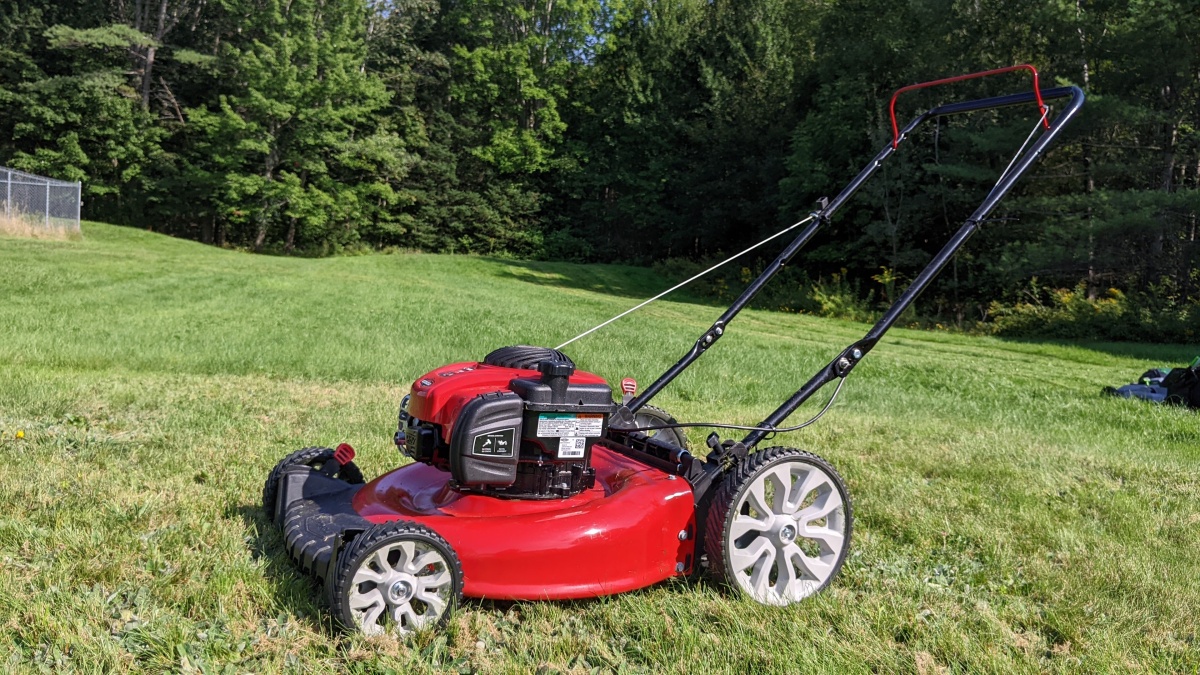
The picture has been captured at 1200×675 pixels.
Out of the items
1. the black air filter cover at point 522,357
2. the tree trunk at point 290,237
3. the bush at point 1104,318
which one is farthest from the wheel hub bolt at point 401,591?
the tree trunk at point 290,237

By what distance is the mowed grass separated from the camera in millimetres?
3129

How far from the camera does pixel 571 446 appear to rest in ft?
12.0

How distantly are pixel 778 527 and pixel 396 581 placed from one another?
1.57 metres

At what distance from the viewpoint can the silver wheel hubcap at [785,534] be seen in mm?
3664

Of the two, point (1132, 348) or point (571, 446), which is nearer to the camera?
point (571, 446)

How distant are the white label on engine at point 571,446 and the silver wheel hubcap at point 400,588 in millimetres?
676

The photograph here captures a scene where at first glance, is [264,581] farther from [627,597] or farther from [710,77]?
[710,77]

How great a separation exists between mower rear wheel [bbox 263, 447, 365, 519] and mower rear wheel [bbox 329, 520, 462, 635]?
4.23 feet

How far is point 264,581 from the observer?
3490mm

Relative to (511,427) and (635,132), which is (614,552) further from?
(635,132)

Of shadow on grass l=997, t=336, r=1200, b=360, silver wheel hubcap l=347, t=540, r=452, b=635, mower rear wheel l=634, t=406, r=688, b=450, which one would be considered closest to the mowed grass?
silver wheel hubcap l=347, t=540, r=452, b=635

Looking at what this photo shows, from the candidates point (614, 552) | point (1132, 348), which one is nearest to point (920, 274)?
point (614, 552)

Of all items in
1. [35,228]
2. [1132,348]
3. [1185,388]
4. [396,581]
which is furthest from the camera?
[35,228]

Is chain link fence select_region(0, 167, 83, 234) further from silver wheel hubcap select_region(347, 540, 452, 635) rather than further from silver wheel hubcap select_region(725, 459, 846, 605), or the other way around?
silver wheel hubcap select_region(725, 459, 846, 605)
